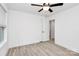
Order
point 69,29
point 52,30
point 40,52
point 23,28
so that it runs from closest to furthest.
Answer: point 40,52 < point 69,29 < point 23,28 < point 52,30

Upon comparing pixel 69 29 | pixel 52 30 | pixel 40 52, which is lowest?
pixel 40 52

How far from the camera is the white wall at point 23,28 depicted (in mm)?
4260

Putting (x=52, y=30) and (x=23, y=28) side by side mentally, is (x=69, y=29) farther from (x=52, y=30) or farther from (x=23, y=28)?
(x=52, y=30)

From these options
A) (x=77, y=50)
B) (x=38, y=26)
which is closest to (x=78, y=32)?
(x=77, y=50)

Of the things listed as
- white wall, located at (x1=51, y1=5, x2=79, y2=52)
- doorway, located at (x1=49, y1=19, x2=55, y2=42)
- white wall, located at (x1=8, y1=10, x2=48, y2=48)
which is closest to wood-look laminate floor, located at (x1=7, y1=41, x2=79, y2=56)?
white wall, located at (x1=51, y1=5, x2=79, y2=52)

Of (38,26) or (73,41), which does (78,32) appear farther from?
(38,26)

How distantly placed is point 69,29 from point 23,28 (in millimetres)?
2587

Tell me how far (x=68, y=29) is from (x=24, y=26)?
252 centimetres

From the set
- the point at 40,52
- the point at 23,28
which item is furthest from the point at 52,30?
the point at 40,52

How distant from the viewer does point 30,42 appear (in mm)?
5230

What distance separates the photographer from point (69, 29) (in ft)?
13.0

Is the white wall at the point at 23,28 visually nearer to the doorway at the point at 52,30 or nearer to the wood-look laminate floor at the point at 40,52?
the wood-look laminate floor at the point at 40,52

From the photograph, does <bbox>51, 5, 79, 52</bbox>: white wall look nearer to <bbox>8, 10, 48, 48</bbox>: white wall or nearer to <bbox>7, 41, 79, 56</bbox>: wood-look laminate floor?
A: <bbox>7, 41, 79, 56</bbox>: wood-look laminate floor

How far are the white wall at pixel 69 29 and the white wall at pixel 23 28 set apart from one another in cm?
159
